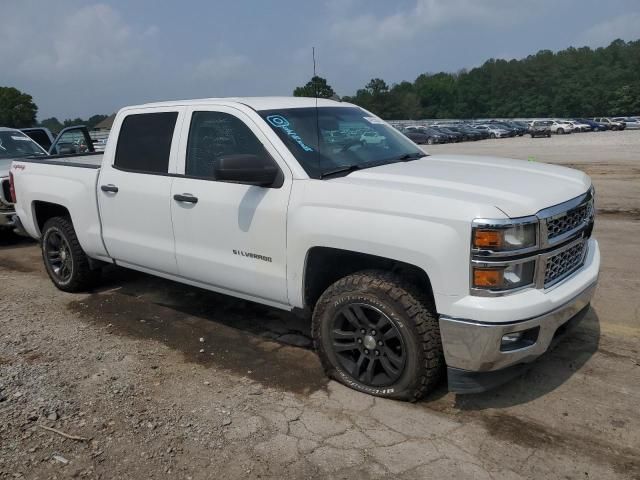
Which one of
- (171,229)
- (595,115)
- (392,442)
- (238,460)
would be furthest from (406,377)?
(595,115)

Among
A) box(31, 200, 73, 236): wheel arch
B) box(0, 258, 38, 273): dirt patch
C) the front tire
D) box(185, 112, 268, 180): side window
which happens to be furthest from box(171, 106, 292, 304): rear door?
box(0, 258, 38, 273): dirt patch

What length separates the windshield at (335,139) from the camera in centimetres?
394

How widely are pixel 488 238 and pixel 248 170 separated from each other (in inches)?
60.7

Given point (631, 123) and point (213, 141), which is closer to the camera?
point (213, 141)

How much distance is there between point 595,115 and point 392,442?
11973 centimetres

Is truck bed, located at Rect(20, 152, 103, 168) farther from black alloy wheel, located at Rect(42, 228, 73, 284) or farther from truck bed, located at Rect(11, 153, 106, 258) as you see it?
black alloy wheel, located at Rect(42, 228, 73, 284)

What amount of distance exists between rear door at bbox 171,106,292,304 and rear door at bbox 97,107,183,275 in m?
0.15

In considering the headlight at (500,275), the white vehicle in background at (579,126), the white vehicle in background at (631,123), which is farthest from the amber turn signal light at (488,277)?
the white vehicle in background at (631,123)

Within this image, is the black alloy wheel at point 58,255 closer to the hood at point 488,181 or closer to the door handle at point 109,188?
the door handle at point 109,188

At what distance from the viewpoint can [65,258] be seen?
600 centimetres

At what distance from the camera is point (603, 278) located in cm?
566

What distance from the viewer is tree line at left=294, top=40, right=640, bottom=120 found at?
10788cm

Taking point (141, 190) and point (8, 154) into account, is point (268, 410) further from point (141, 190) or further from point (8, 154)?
point (8, 154)

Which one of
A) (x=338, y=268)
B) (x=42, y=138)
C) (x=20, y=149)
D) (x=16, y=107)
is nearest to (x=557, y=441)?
(x=338, y=268)
